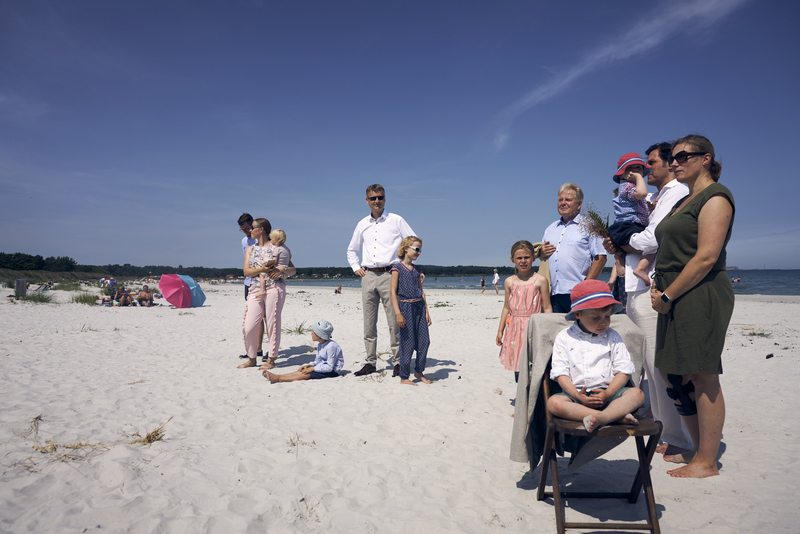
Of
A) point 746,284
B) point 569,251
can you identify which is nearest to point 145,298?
point 569,251

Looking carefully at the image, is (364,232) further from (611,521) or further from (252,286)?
(611,521)

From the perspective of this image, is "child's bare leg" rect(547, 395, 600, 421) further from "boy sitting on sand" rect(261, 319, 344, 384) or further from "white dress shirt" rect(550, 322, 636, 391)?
"boy sitting on sand" rect(261, 319, 344, 384)

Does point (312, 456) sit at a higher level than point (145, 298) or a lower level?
lower

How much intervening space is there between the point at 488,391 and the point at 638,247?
112 inches

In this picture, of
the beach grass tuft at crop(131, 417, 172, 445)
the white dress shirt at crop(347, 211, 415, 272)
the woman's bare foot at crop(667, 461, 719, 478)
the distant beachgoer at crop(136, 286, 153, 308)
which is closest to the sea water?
the white dress shirt at crop(347, 211, 415, 272)

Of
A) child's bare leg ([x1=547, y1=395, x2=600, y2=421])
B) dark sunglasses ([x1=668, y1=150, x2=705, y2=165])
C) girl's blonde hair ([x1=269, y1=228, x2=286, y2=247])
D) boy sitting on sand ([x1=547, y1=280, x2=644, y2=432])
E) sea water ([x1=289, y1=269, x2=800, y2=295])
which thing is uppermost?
dark sunglasses ([x1=668, y1=150, x2=705, y2=165])

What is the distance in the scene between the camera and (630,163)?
3.58m

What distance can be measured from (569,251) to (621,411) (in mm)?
2025

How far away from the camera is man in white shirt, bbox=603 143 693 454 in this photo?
331 centimetres

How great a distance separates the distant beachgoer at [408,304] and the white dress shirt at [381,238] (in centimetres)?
33

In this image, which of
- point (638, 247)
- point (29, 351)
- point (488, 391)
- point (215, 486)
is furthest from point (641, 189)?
point (29, 351)

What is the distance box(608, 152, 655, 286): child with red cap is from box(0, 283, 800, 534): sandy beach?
68.5 inches

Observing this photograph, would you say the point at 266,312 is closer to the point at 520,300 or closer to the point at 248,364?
the point at 248,364

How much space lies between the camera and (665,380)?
120 inches
